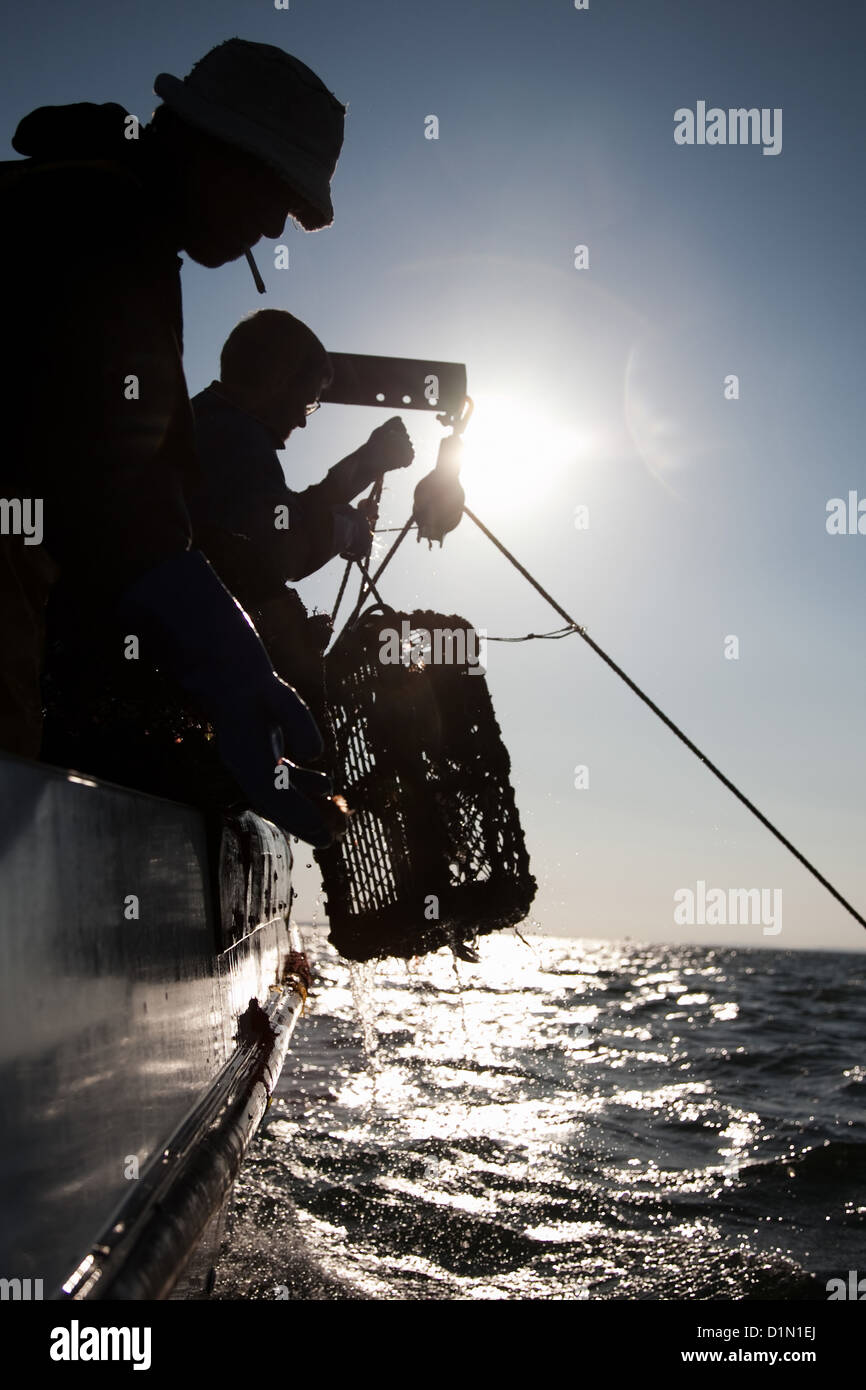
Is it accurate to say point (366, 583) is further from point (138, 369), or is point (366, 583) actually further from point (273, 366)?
point (138, 369)

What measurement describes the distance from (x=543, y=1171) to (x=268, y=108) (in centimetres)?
606

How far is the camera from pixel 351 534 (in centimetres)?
326

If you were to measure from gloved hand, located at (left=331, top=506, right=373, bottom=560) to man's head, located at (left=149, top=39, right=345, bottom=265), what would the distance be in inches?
63.5

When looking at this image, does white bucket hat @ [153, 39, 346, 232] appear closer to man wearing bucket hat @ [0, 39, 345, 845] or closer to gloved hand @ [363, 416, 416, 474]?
man wearing bucket hat @ [0, 39, 345, 845]

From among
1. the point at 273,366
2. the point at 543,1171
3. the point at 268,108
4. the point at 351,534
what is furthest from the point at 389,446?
the point at 543,1171

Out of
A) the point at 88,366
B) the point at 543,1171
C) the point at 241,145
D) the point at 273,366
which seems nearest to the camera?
the point at 88,366

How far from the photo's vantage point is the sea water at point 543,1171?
161 inches

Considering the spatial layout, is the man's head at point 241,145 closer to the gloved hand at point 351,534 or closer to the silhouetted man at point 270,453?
the silhouetted man at point 270,453

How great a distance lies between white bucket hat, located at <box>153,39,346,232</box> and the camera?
140 cm

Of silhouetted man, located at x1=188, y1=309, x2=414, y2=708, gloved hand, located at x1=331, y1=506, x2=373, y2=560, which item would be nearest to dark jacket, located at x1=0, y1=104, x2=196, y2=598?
silhouetted man, located at x1=188, y1=309, x2=414, y2=708

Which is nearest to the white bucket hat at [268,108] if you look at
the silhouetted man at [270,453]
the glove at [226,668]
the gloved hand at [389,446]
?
the glove at [226,668]
